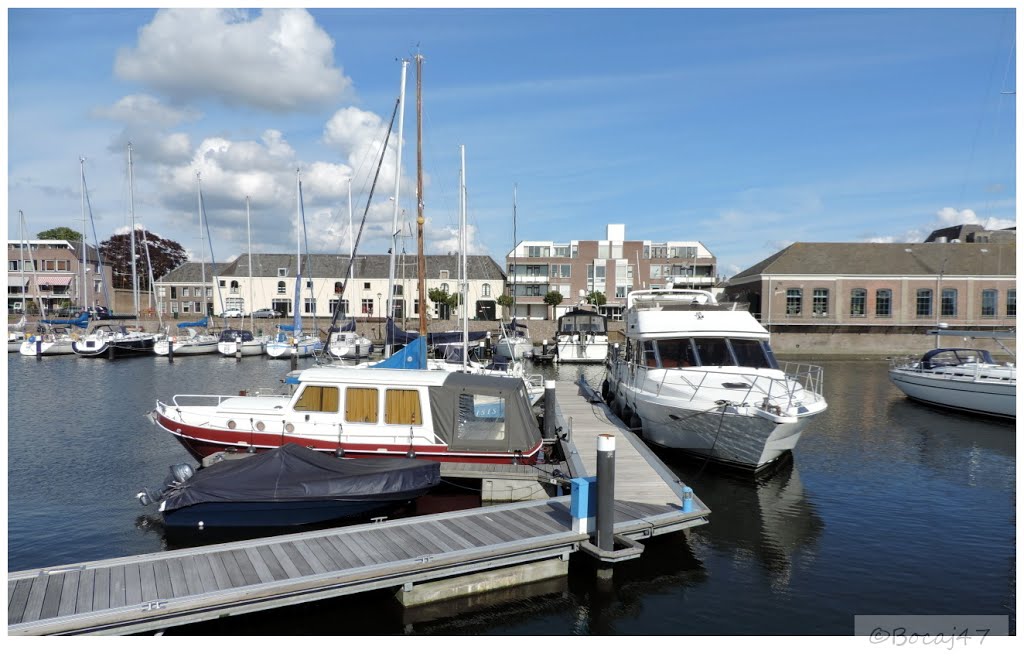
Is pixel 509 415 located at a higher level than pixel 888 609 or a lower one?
higher

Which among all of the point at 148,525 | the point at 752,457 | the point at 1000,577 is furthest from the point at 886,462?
the point at 148,525

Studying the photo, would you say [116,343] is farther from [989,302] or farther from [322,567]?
[989,302]

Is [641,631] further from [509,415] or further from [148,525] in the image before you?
[148,525]

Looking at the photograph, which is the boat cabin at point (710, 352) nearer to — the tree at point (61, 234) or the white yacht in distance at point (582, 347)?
the white yacht in distance at point (582, 347)

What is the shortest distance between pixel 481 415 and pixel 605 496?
5351 millimetres

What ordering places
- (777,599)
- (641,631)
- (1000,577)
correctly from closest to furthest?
1. (641,631)
2. (777,599)
3. (1000,577)

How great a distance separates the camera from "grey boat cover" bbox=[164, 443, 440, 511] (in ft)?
42.2

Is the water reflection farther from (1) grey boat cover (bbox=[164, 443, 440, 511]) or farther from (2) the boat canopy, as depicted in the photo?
(2) the boat canopy

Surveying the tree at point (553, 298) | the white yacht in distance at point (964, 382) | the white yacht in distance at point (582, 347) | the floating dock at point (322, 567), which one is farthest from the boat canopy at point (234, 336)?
the floating dock at point (322, 567)

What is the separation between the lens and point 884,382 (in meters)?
41.4

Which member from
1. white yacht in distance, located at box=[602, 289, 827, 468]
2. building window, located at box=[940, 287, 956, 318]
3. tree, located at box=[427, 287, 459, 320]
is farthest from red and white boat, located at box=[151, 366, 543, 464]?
tree, located at box=[427, 287, 459, 320]

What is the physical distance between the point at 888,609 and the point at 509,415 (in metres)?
8.29

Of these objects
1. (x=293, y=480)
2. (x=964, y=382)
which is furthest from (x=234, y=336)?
(x=964, y=382)

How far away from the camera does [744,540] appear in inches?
539
